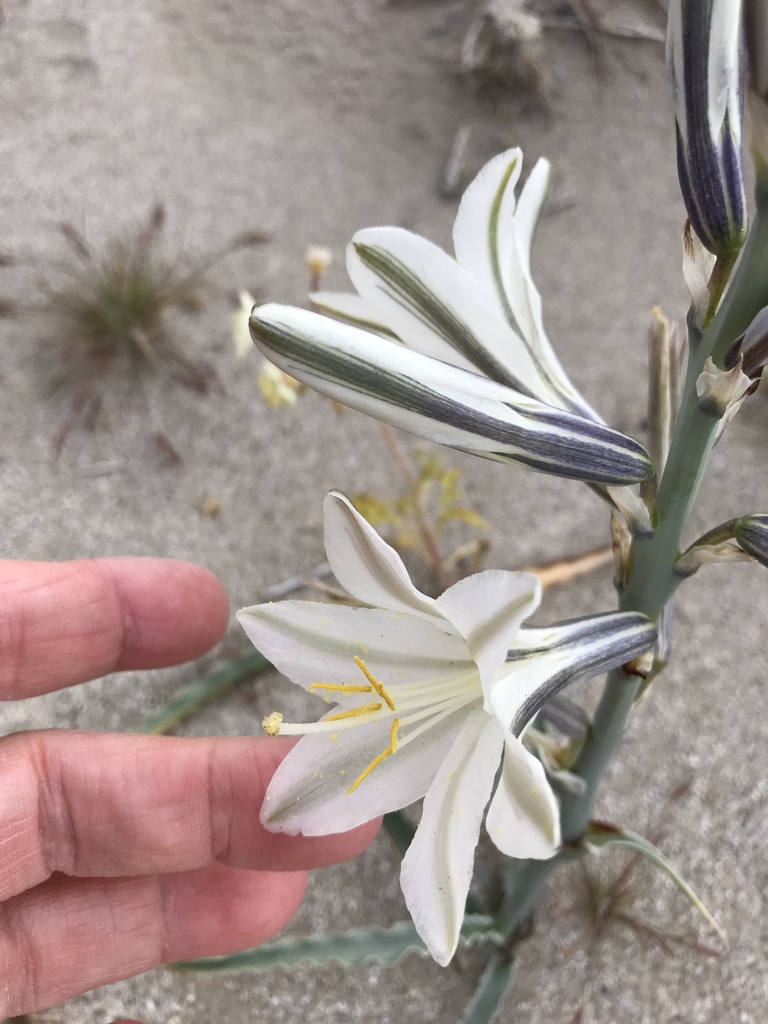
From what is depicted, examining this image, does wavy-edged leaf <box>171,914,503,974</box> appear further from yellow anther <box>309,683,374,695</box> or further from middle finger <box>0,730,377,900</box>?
yellow anther <box>309,683,374,695</box>

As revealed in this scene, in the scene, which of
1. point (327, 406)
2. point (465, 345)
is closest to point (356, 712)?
point (465, 345)

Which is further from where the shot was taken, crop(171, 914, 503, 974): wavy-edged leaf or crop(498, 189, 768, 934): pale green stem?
crop(171, 914, 503, 974): wavy-edged leaf

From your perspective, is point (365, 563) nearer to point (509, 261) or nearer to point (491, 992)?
point (509, 261)

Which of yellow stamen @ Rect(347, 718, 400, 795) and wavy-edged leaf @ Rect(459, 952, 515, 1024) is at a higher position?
yellow stamen @ Rect(347, 718, 400, 795)

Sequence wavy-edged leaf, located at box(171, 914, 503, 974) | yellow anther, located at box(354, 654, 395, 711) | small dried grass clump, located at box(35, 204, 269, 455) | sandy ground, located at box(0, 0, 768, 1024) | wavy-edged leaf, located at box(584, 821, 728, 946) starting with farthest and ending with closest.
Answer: small dried grass clump, located at box(35, 204, 269, 455)
sandy ground, located at box(0, 0, 768, 1024)
wavy-edged leaf, located at box(171, 914, 503, 974)
wavy-edged leaf, located at box(584, 821, 728, 946)
yellow anther, located at box(354, 654, 395, 711)

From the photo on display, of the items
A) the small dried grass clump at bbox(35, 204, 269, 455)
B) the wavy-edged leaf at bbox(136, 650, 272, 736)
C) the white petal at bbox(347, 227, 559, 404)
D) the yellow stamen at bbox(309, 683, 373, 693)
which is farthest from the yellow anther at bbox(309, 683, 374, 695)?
the small dried grass clump at bbox(35, 204, 269, 455)

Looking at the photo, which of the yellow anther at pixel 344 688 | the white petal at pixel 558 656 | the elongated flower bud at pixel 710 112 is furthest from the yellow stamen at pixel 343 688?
the elongated flower bud at pixel 710 112

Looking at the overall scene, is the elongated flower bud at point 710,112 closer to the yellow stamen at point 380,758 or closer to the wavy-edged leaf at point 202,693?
the yellow stamen at point 380,758

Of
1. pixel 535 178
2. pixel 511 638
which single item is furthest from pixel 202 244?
pixel 511 638
